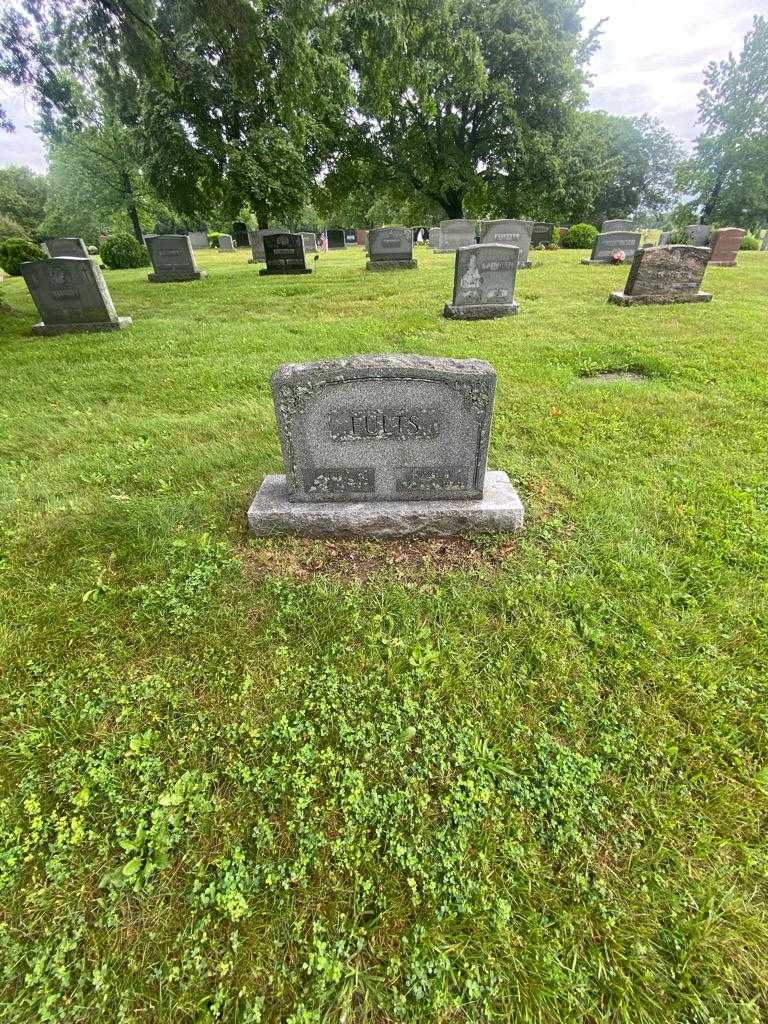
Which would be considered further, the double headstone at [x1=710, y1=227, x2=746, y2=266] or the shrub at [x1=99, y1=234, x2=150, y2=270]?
the shrub at [x1=99, y1=234, x2=150, y2=270]

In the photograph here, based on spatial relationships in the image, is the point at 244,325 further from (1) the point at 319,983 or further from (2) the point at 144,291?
(1) the point at 319,983

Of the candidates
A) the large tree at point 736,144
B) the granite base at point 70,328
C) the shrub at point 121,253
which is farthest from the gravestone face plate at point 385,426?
the large tree at point 736,144

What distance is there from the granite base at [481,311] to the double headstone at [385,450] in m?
6.58

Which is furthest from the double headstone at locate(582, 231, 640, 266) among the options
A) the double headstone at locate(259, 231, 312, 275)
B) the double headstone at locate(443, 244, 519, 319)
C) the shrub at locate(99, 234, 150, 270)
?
the shrub at locate(99, 234, 150, 270)

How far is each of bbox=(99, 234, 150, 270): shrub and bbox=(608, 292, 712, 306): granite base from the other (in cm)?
2105

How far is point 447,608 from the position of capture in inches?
97.7

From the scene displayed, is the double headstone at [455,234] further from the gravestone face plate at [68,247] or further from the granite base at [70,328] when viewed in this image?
the granite base at [70,328]

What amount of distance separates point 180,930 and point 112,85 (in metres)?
13.1

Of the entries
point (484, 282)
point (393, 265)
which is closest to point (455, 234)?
point (393, 265)

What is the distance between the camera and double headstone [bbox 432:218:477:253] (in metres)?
20.7

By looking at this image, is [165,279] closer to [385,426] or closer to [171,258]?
[171,258]

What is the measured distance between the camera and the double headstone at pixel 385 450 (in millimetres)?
2721

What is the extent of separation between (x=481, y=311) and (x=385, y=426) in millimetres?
7045

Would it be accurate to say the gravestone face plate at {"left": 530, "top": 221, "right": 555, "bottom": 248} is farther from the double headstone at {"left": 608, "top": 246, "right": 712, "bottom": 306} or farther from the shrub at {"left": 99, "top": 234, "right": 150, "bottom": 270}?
the shrub at {"left": 99, "top": 234, "right": 150, "bottom": 270}
